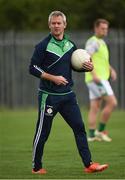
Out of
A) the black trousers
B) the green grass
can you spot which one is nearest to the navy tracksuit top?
the black trousers

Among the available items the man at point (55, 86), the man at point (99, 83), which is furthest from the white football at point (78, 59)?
the man at point (99, 83)

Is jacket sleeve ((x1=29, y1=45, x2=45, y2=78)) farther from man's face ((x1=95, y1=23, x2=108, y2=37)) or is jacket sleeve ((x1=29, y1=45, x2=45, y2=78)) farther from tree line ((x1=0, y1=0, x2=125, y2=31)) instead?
tree line ((x1=0, y1=0, x2=125, y2=31))

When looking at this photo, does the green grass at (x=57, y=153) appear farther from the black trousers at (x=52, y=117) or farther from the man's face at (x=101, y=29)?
the man's face at (x=101, y=29)

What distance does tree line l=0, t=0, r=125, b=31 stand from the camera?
30.9 m

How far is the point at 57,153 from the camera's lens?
14031 millimetres

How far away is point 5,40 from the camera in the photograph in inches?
1075

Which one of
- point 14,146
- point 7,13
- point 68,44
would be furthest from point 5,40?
point 68,44

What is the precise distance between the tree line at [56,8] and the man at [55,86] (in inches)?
770

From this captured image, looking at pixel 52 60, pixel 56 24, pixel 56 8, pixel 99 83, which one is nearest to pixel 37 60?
pixel 52 60

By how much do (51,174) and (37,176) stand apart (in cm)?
27

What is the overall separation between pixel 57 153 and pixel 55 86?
9.76 ft

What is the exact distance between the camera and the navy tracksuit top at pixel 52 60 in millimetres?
11203

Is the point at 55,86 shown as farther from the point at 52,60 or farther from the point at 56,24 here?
the point at 56,24

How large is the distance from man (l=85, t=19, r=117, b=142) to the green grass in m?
0.44
